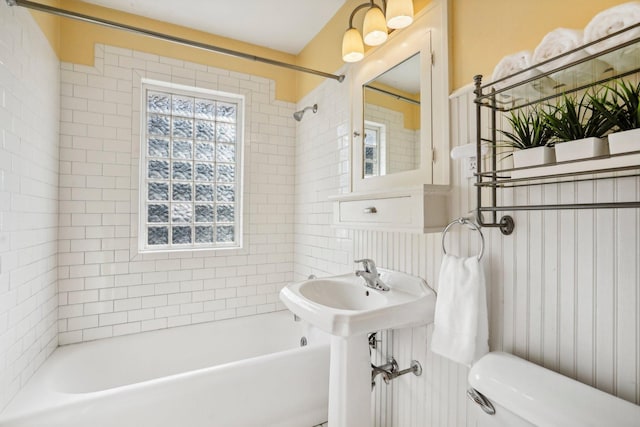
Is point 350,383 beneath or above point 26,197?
beneath

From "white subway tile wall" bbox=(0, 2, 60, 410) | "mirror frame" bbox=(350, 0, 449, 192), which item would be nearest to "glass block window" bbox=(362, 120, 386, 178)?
"mirror frame" bbox=(350, 0, 449, 192)

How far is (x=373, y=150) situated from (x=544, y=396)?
1.38 metres

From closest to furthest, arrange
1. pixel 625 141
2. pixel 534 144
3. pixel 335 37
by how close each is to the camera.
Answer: pixel 625 141 < pixel 534 144 < pixel 335 37

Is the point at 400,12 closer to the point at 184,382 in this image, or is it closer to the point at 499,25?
the point at 499,25

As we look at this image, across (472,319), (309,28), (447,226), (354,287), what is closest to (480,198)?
(447,226)

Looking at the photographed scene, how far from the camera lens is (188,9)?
2289 millimetres

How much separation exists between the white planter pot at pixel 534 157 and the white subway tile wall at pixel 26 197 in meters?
2.15

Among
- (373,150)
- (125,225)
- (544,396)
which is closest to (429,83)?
(373,150)

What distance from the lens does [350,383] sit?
1365 millimetres

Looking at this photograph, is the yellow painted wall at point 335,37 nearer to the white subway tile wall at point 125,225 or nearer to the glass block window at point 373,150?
the white subway tile wall at point 125,225

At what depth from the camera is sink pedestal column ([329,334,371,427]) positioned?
1.36 metres

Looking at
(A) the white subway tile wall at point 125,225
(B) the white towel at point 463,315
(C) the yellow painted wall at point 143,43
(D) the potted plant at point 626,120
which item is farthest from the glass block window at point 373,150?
(C) the yellow painted wall at point 143,43

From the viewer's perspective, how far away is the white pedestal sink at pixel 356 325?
3.98 feet

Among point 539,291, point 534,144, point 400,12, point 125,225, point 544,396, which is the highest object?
point 400,12
